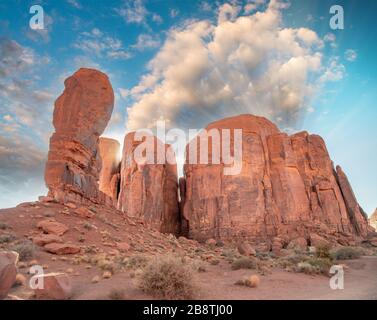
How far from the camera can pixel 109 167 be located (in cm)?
5056

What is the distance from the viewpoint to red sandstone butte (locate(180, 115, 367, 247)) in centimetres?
3681

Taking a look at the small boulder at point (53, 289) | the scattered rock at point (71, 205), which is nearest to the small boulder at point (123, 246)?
the scattered rock at point (71, 205)

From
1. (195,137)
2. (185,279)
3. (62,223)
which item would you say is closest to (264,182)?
(195,137)

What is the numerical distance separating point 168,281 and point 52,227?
1068cm

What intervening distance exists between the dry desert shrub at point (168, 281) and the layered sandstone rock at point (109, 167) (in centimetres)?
4158

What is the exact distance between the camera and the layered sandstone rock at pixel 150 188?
1628 inches

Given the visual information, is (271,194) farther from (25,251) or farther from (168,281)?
(168,281)

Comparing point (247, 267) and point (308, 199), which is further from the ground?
point (308, 199)

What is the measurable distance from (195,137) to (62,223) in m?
30.0

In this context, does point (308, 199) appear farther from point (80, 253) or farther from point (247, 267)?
point (80, 253)

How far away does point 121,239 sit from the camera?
58.7 feet

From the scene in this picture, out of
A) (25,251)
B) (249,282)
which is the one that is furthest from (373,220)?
(25,251)

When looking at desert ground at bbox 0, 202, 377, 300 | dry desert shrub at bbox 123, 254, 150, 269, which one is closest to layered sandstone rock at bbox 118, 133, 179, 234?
desert ground at bbox 0, 202, 377, 300
